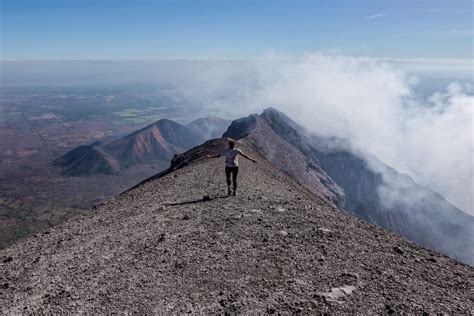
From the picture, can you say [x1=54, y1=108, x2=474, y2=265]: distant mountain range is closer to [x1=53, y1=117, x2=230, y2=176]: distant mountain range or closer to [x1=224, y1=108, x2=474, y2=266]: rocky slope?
[x1=224, y1=108, x2=474, y2=266]: rocky slope

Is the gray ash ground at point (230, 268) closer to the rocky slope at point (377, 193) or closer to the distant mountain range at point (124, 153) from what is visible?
the rocky slope at point (377, 193)

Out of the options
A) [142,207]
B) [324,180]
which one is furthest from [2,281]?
[324,180]

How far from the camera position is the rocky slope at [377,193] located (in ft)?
280

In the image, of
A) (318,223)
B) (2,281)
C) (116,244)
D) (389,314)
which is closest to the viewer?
(389,314)

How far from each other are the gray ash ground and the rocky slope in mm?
57857

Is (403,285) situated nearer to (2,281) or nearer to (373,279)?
(373,279)

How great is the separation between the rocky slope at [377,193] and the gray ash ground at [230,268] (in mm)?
57857

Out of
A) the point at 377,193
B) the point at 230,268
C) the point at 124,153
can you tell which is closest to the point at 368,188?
the point at 377,193

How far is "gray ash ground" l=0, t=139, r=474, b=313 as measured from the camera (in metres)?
9.43

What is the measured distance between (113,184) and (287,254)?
134452 mm

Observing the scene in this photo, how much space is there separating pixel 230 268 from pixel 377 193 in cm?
9595

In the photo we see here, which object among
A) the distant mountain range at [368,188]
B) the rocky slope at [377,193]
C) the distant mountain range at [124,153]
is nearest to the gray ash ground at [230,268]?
the distant mountain range at [368,188]

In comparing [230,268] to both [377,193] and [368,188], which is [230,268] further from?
[368,188]

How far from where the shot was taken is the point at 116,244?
43.6ft
